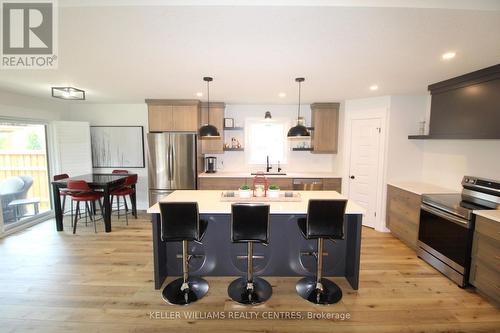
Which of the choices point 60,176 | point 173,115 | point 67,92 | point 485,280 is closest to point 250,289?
point 485,280

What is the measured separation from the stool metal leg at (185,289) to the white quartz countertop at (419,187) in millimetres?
3161

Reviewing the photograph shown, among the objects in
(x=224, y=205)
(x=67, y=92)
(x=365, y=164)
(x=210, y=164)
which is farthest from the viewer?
(x=210, y=164)

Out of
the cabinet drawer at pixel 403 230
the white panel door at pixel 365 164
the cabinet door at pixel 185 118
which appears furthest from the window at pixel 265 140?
the cabinet drawer at pixel 403 230

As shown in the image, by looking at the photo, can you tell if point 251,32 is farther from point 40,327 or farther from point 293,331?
point 40,327

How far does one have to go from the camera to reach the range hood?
2652 mm

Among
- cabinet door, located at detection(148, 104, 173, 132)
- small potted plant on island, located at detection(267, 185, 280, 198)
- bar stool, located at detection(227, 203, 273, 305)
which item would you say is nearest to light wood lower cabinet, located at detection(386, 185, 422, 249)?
small potted plant on island, located at detection(267, 185, 280, 198)

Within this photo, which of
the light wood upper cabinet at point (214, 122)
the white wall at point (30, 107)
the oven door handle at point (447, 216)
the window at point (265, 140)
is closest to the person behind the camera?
the oven door handle at point (447, 216)

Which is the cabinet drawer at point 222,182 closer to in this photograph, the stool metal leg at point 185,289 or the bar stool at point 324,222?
the stool metal leg at point 185,289

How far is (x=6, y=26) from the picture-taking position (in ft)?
5.75

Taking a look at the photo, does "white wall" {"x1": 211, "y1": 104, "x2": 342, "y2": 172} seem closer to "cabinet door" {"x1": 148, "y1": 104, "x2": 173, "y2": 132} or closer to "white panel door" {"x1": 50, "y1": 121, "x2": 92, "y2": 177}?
"cabinet door" {"x1": 148, "y1": 104, "x2": 173, "y2": 132}

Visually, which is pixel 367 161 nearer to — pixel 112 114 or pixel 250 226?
pixel 250 226

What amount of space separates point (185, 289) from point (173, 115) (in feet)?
11.1

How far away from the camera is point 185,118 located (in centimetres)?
469

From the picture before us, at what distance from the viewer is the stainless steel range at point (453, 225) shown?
2518 mm
